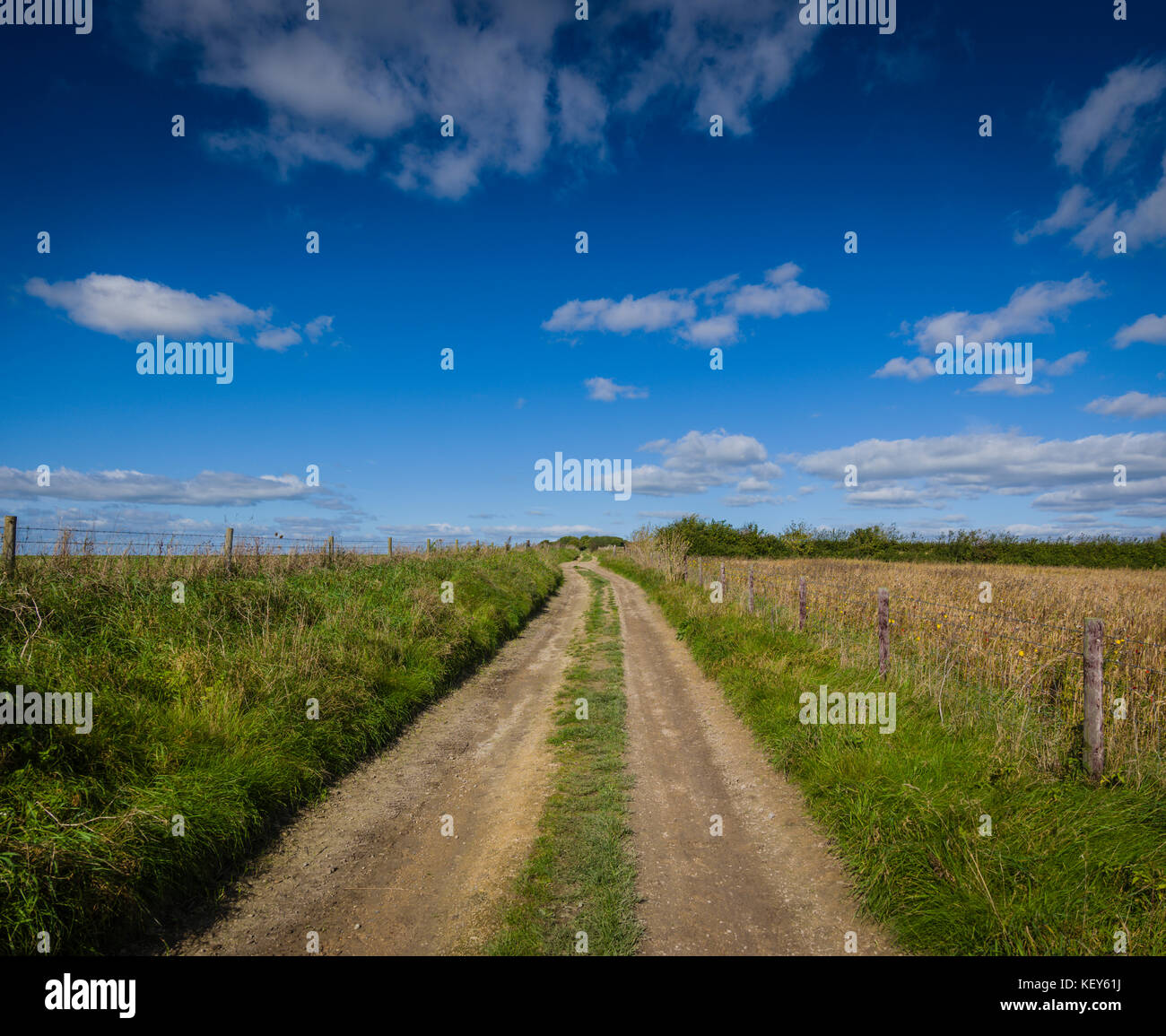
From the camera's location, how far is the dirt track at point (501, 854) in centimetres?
379

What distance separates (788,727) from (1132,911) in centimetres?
372

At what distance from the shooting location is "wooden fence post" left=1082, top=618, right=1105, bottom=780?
5164mm

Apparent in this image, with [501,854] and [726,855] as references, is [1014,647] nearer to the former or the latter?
[726,855]

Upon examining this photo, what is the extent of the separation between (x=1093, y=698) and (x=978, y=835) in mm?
2199

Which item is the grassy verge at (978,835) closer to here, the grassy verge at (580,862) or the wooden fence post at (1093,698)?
the wooden fence post at (1093,698)

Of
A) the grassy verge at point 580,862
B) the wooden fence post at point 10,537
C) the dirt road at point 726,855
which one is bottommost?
the dirt road at point 726,855

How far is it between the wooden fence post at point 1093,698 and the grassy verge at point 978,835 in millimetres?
215

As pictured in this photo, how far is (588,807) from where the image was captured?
5.57 meters

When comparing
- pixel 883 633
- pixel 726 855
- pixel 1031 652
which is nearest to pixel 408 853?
pixel 726 855

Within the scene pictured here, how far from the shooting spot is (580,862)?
4.57 metres

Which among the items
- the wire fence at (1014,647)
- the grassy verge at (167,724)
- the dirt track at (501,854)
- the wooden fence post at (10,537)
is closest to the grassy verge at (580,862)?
the dirt track at (501,854)

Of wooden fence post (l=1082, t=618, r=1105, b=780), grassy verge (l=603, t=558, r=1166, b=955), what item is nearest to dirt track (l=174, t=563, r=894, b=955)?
grassy verge (l=603, t=558, r=1166, b=955)

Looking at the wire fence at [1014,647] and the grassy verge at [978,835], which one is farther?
the wire fence at [1014,647]

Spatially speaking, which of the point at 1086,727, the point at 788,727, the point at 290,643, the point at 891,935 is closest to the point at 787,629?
the point at 788,727
